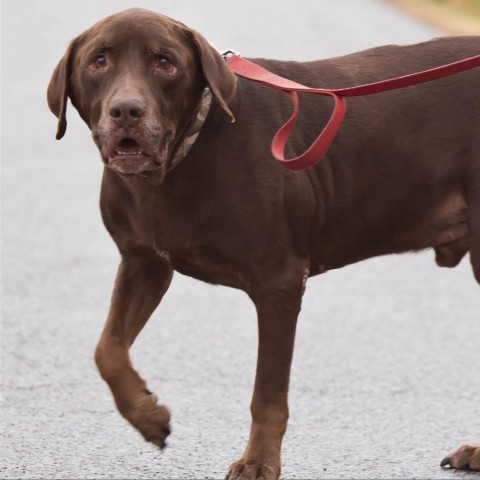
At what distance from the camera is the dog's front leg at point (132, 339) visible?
5.18 meters

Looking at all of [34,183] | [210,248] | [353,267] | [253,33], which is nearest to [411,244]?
[210,248]

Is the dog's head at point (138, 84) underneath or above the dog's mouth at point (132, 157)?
above

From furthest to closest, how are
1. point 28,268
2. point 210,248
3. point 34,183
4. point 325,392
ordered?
point 34,183 → point 28,268 → point 325,392 → point 210,248

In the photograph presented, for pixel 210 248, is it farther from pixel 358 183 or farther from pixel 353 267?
pixel 353 267

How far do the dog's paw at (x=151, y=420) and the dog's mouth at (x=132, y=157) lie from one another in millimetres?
849

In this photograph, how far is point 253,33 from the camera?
20.9m

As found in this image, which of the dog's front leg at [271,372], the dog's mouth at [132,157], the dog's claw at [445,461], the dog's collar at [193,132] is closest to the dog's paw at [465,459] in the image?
the dog's claw at [445,461]

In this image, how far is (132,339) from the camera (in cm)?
546

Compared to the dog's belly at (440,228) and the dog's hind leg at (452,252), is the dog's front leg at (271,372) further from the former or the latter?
the dog's hind leg at (452,252)

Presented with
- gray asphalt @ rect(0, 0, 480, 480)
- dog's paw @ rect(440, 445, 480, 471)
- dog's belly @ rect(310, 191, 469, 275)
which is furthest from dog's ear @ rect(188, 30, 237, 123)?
dog's paw @ rect(440, 445, 480, 471)

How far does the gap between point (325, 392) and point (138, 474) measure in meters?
1.54

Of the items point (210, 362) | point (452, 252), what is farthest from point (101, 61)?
point (210, 362)

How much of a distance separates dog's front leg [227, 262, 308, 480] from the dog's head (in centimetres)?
57

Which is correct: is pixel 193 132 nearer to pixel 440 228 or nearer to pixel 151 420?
pixel 151 420
